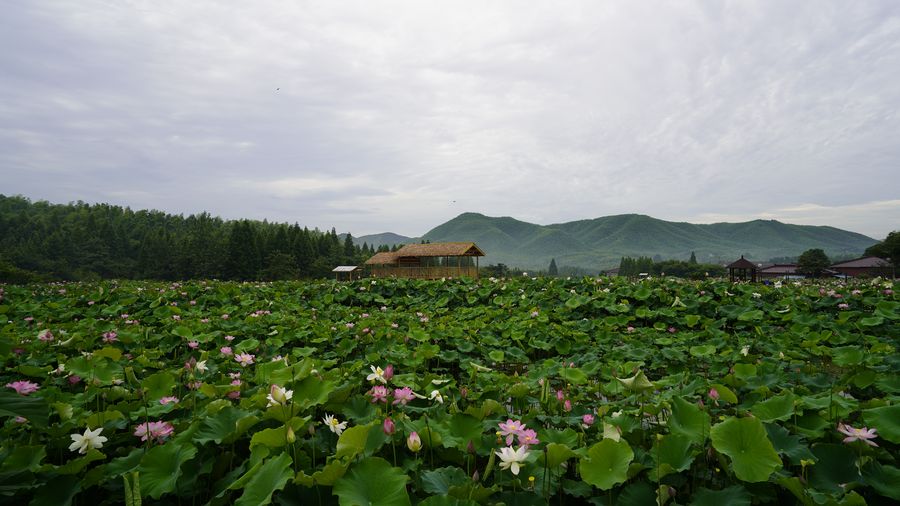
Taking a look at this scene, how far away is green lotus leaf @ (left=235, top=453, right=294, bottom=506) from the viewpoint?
1292 mm

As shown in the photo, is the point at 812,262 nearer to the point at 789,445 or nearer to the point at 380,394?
the point at 789,445

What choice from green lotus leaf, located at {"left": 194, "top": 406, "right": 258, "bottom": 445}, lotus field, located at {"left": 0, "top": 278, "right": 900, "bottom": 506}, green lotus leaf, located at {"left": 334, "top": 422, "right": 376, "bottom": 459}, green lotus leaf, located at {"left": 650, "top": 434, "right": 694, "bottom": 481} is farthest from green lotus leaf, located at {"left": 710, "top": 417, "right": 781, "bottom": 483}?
green lotus leaf, located at {"left": 194, "top": 406, "right": 258, "bottom": 445}

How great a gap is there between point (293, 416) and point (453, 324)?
→ 4127 mm

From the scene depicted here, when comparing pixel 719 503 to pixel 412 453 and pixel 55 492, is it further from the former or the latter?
pixel 55 492

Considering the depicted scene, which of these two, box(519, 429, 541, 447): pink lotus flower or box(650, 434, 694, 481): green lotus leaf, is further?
box(650, 434, 694, 481): green lotus leaf

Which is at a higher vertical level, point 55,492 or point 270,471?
point 270,471

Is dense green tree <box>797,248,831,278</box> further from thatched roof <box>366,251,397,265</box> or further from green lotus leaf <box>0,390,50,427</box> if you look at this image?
green lotus leaf <box>0,390,50,427</box>

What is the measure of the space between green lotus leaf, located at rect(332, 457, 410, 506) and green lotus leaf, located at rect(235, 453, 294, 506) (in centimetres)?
17

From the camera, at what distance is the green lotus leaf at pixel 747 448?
1474mm

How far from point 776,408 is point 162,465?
271cm

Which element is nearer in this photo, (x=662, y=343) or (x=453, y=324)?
(x=662, y=343)

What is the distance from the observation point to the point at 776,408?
2.04 metres

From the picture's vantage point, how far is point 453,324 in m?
5.79

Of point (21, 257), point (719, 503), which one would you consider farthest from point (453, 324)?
point (21, 257)
